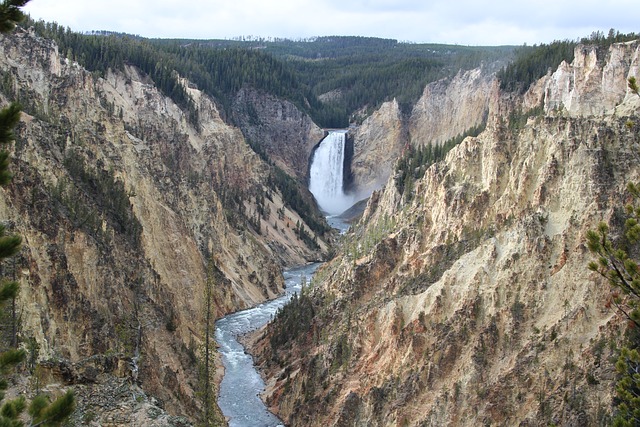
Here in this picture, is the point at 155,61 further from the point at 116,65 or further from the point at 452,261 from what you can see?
the point at 452,261

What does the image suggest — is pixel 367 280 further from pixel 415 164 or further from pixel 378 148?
pixel 378 148

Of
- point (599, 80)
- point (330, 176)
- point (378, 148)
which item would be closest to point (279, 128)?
point (330, 176)

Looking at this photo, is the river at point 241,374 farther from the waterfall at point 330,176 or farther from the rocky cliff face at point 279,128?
the rocky cliff face at point 279,128

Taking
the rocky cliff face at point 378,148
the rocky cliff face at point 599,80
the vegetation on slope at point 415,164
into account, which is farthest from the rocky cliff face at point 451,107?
the rocky cliff face at point 599,80

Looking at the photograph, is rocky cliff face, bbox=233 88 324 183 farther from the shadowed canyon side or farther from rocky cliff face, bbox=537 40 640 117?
rocky cliff face, bbox=537 40 640 117

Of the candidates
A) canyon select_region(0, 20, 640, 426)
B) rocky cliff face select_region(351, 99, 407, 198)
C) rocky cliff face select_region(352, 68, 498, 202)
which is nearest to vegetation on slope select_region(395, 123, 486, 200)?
canyon select_region(0, 20, 640, 426)

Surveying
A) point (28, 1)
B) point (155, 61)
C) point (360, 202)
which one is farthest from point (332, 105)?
point (28, 1)
